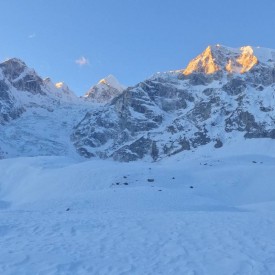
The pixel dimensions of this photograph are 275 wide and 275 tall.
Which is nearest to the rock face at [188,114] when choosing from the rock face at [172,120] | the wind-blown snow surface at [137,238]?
the rock face at [172,120]

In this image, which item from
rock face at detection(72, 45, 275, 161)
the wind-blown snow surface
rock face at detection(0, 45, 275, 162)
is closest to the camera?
the wind-blown snow surface

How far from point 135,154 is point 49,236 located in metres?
138

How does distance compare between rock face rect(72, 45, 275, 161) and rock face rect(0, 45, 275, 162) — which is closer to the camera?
rock face rect(72, 45, 275, 161)

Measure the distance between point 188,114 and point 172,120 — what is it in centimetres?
1372

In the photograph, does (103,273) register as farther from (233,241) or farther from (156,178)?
(156,178)

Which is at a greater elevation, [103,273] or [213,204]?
[103,273]

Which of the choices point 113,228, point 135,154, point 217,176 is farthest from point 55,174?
point 135,154

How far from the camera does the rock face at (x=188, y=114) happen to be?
137 metres

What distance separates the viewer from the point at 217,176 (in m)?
40.2

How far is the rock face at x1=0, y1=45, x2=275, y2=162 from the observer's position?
452 feet

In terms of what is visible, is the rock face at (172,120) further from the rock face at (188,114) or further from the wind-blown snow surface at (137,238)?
the wind-blown snow surface at (137,238)

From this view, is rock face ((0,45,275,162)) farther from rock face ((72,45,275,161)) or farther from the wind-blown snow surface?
the wind-blown snow surface

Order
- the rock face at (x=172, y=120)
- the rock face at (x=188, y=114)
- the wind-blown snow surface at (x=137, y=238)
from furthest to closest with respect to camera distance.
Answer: the rock face at (x=172, y=120) < the rock face at (x=188, y=114) < the wind-blown snow surface at (x=137, y=238)

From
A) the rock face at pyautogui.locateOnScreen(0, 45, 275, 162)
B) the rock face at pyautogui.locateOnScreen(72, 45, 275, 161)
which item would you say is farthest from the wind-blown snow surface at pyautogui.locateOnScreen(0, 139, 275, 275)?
the rock face at pyautogui.locateOnScreen(72, 45, 275, 161)
